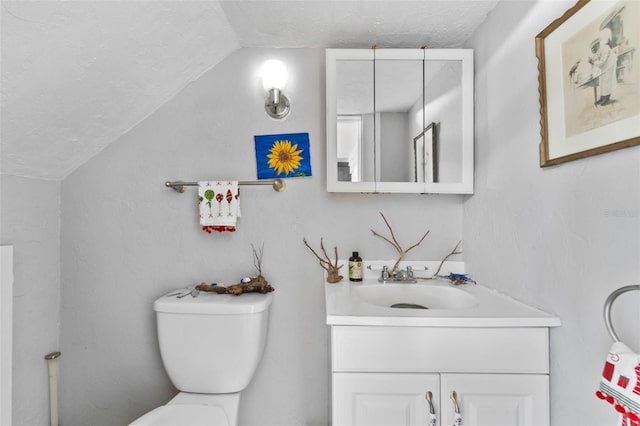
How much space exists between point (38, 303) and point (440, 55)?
2.13 m

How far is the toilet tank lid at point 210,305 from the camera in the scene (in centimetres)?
133

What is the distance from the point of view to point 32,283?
1461mm

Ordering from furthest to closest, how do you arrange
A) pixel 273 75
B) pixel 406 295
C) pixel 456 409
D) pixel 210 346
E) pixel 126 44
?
1. pixel 273 75
2. pixel 406 295
3. pixel 210 346
4. pixel 126 44
5. pixel 456 409

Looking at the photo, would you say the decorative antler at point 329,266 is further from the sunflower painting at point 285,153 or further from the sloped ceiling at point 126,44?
the sloped ceiling at point 126,44

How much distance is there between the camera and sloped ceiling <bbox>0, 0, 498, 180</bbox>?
1.02m

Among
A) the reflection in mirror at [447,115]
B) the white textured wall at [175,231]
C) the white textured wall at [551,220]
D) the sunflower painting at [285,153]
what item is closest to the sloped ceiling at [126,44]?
the white textured wall at [175,231]

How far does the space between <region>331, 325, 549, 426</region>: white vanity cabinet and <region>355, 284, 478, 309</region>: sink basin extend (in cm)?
41

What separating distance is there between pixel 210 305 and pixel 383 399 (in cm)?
74

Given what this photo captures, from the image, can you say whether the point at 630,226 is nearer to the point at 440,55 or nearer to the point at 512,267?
the point at 512,267

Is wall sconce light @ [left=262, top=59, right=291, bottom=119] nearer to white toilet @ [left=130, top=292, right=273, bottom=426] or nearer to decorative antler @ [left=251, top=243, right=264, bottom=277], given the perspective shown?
decorative antler @ [left=251, top=243, right=264, bottom=277]

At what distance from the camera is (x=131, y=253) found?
1602 mm

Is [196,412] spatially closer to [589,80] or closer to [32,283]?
[32,283]

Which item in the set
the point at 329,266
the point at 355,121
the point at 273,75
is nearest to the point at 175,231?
the point at 329,266

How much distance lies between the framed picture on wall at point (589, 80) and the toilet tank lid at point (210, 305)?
1.14m
